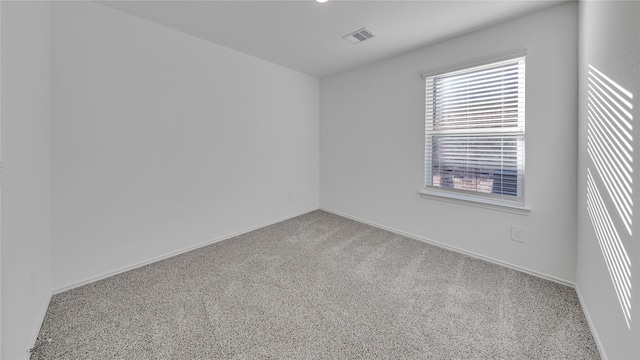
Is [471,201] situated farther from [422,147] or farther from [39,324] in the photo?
[39,324]

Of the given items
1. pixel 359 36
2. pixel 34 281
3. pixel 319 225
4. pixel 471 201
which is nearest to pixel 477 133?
pixel 471 201

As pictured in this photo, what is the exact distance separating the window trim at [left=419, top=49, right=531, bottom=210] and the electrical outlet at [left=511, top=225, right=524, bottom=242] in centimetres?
15

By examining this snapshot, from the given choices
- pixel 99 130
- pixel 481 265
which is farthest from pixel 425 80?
pixel 99 130

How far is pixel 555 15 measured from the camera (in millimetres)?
1944

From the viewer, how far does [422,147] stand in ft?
9.42

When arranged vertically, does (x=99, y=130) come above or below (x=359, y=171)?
above

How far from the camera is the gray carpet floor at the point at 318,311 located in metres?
1.35

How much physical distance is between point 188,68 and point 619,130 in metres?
3.36

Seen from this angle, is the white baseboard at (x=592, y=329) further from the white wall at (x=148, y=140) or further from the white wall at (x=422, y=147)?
the white wall at (x=148, y=140)

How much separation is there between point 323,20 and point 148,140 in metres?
2.07

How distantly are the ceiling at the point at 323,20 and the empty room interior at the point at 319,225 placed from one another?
0.08 ft

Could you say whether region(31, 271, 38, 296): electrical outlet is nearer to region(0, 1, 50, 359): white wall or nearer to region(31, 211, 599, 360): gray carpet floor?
region(0, 1, 50, 359): white wall

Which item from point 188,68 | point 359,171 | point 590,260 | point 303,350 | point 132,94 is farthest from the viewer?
point 359,171

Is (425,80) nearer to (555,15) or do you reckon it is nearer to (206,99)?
(555,15)
